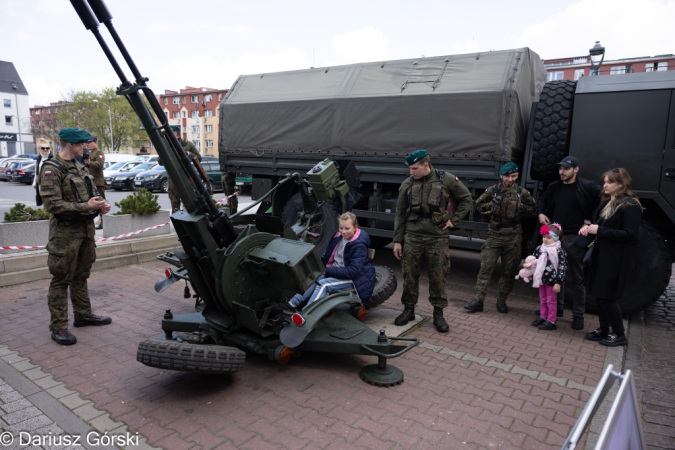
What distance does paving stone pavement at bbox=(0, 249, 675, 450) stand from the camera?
3.13 m

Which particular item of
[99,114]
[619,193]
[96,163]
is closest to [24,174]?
[96,163]

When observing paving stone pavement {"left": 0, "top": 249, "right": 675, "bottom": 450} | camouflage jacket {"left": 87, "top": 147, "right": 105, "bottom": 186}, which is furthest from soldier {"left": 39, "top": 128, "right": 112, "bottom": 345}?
camouflage jacket {"left": 87, "top": 147, "right": 105, "bottom": 186}

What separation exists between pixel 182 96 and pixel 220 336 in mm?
80249

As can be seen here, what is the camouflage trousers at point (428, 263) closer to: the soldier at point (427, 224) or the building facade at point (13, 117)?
the soldier at point (427, 224)

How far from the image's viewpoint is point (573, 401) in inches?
144

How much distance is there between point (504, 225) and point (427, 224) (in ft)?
4.15

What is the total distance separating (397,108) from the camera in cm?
716

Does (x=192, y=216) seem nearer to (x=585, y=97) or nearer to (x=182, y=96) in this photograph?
(x=585, y=97)

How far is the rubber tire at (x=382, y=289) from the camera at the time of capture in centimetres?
525

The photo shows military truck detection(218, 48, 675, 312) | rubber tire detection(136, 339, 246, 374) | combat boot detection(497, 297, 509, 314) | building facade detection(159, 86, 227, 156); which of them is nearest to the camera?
rubber tire detection(136, 339, 246, 374)

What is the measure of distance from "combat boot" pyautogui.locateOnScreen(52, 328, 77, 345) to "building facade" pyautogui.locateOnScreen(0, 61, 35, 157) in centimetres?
7613

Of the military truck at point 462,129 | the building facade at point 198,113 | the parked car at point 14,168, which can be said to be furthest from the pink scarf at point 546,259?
the building facade at point 198,113

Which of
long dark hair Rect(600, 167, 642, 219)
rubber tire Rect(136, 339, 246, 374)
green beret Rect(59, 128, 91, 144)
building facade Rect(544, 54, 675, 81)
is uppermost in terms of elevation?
building facade Rect(544, 54, 675, 81)

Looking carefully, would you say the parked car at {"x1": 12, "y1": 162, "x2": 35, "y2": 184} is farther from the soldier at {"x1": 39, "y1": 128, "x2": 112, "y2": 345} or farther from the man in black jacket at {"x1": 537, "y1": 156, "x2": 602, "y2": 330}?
the man in black jacket at {"x1": 537, "y1": 156, "x2": 602, "y2": 330}
